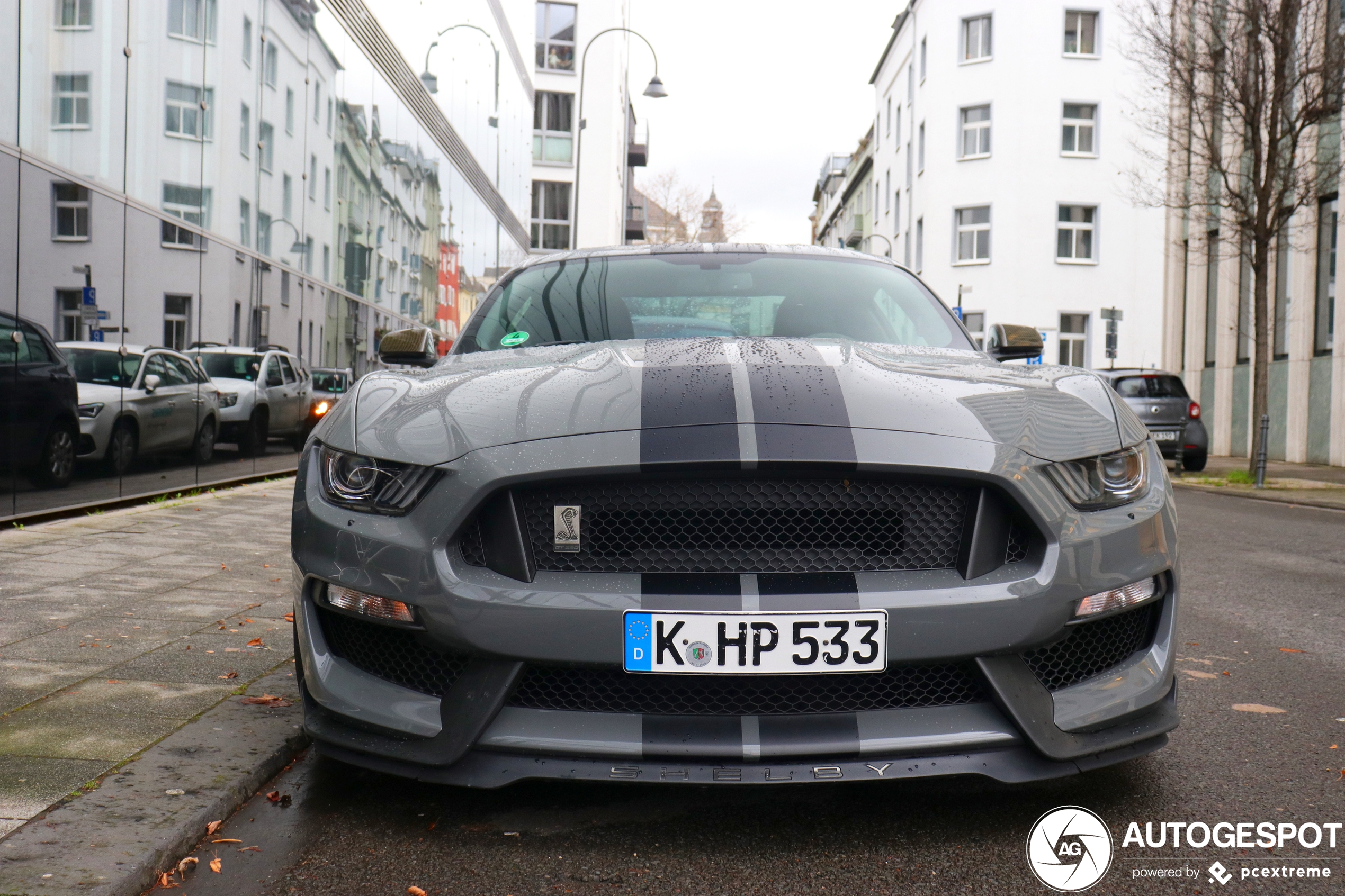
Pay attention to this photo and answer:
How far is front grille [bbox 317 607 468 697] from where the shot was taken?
248 cm

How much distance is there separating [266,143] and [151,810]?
39.1 ft

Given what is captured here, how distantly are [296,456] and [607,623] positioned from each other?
13.0m

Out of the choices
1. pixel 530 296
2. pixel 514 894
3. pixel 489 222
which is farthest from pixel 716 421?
pixel 489 222

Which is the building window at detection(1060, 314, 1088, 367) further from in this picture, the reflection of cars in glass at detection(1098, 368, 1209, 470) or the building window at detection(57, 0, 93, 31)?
the building window at detection(57, 0, 93, 31)

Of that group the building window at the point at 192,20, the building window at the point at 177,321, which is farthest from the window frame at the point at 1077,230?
the building window at the point at 177,321

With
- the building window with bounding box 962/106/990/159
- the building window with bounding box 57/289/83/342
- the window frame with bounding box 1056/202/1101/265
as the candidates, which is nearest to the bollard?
the building window with bounding box 57/289/83/342

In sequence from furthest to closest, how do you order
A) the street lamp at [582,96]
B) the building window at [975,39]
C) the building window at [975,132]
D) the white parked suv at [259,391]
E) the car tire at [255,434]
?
the building window at [975,39] → the building window at [975,132] → the street lamp at [582,96] → the car tire at [255,434] → the white parked suv at [259,391]

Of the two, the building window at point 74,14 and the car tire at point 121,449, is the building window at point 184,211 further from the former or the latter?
the car tire at point 121,449

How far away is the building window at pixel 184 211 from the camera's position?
1023 centimetres

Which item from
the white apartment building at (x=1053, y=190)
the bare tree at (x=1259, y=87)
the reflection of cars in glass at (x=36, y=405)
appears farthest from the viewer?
the white apartment building at (x=1053, y=190)

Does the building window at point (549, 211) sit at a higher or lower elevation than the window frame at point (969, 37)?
lower

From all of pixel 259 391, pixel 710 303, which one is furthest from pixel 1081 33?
pixel 710 303

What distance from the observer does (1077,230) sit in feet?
115

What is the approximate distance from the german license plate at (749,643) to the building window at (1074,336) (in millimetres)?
34354
